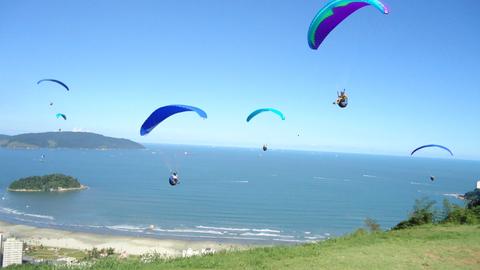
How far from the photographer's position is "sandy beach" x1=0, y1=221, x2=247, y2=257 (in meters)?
38.2

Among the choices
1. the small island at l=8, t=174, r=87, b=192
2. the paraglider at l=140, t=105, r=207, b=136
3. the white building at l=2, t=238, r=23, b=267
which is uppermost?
the paraglider at l=140, t=105, r=207, b=136

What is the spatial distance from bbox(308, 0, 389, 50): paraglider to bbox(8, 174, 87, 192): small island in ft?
262

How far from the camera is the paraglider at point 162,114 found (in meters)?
11.4

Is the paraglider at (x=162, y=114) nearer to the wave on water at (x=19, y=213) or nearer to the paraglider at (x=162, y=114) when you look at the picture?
the paraglider at (x=162, y=114)

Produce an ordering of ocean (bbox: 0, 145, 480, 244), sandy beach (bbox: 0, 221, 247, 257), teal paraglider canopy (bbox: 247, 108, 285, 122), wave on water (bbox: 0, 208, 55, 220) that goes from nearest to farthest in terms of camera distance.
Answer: teal paraglider canopy (bbox: 247, 108, 285, 122), sandy beach (bbox: 0, 221, 247, 257), ocean (bbox: 0, 145, 480, 244), wave on water (bbox: 0, 208, 55, 220)

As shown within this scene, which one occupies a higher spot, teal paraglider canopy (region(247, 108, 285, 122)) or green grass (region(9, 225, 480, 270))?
teal paraglider canopy (region(247, 108, 285, 122))

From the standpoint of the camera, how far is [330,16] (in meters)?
10.4

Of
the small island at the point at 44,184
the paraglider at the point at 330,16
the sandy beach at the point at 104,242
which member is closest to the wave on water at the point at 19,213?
the sandy beach at the point at 104,242

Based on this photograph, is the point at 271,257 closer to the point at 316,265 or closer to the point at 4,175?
the point at 316,265

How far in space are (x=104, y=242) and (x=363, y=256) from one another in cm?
3570

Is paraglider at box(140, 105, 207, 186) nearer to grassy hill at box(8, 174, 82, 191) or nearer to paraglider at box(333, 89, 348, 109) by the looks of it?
paraglider at box(333, 89, 348, 109)

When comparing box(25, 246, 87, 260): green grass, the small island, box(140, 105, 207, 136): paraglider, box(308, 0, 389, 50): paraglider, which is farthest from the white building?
the small island

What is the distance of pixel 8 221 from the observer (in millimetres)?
50438

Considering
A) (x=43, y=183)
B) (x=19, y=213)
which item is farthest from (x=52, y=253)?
(x=43, y=183)
